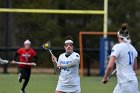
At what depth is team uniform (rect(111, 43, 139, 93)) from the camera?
11.0 metres

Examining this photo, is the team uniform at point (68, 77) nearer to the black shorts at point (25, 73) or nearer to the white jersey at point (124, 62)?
the white jersey at point (124, 62)

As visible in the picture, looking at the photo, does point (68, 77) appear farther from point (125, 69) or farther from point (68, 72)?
point (125, 69)

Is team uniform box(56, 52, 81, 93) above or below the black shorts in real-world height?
above

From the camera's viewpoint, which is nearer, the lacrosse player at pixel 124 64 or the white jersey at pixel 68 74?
the lacrosse player at pixel 124 64

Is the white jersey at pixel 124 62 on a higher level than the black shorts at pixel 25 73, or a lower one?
higher

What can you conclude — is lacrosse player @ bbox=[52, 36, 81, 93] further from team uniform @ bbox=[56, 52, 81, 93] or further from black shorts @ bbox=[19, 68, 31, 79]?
black shorts @ bbox=[19, 68, 31, 79]

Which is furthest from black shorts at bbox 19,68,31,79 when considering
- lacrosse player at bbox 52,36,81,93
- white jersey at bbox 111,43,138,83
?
white jersey at bbox 111,43,138,83

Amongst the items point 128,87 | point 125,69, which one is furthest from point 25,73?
point 128,87

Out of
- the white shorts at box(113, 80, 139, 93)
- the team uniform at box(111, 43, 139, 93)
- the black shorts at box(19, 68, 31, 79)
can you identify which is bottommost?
the black shorts at box(19, 68, 31, 79)

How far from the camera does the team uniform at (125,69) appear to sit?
11.0 metres

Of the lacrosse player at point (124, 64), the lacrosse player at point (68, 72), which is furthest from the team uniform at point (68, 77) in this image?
the lacrosse player at point (124, 64)

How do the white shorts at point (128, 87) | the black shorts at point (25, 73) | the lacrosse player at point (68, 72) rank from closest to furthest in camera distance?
1. the white shorts at point (128, 87)
2. the lacrosse player at point (68, 72)
3. the black shorts at point (25, 73)

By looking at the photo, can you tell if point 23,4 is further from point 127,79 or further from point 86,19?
point 127,79

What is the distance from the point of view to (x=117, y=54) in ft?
35.9
